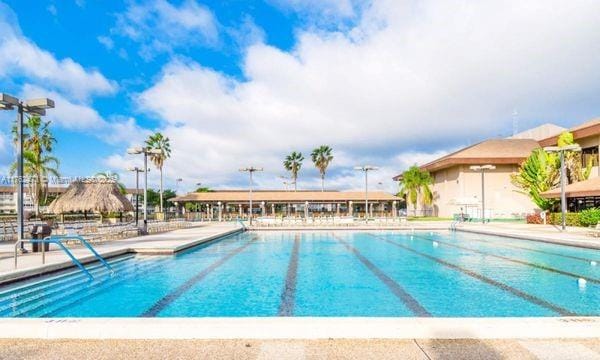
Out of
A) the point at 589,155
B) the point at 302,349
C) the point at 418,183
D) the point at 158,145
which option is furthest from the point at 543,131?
the point at 302,349

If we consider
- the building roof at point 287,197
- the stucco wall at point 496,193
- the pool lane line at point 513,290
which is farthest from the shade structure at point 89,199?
the stucco wall at point 496,193

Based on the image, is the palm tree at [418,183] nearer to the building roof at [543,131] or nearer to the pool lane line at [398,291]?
the building roof at [543,131]

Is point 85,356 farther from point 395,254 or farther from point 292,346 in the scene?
point 395,254

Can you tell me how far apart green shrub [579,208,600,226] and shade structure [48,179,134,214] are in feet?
88.3

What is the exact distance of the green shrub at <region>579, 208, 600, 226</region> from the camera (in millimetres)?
21212

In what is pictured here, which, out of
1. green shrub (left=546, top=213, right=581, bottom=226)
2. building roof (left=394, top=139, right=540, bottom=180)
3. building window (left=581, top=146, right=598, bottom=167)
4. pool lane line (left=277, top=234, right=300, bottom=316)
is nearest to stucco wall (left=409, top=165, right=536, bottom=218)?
building roof (left=394, top=139, right=540, bottom=180)

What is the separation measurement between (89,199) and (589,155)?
34.5m

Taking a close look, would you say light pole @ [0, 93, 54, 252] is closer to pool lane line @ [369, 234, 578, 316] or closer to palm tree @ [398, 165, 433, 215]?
pool lane line @ [369, 234, 578, 316]

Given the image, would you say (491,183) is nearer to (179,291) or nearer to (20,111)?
(179,291)

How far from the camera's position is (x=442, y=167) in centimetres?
4128

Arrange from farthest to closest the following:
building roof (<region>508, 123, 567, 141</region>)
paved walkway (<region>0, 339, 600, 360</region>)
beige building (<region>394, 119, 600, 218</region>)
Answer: building roof (<region>508, 123, 567, 141</region>), beige building (<region>394, 119, 600, 218</region>), paved walkway (<region>0, 339, 600, 360</region>)

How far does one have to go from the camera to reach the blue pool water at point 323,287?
621 cm

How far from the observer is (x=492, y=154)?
39.1m

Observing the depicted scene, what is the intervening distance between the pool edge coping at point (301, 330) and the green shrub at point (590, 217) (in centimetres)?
2128
